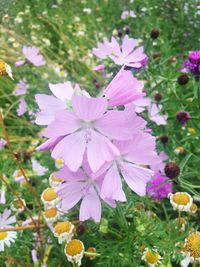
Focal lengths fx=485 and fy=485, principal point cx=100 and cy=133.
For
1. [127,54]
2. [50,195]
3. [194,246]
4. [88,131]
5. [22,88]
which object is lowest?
[194,246]

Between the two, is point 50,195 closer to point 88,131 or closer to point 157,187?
point 157,187

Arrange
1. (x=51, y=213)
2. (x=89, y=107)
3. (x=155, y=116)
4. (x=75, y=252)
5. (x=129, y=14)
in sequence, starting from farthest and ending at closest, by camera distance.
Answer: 1. (x=129, y=14)
2. (x=155, y=116)
3. (x=51, y=213)
4. (x=75, y=252)
5. (x=89, y=107)

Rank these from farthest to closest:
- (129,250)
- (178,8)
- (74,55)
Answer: (178,8) < (74,55) < (129,250)

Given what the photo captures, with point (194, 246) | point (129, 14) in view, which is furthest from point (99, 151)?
point (129, 14)

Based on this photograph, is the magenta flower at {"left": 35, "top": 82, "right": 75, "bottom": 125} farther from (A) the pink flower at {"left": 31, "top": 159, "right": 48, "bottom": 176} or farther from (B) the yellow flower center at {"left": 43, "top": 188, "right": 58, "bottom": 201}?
(A) the pink flower at {"left": 31, "top": 159, "right": 48, "bottom": 176}

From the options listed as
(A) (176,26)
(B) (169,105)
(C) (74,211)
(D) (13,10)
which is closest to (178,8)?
(A) (176,26)

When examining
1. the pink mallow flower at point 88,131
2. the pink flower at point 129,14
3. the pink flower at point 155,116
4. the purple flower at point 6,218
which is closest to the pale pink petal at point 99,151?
the pink mallow flower at point 88,131

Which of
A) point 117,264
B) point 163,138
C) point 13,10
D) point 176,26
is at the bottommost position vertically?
point 117,264

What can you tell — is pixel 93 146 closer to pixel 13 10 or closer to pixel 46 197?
pixel 46 197
